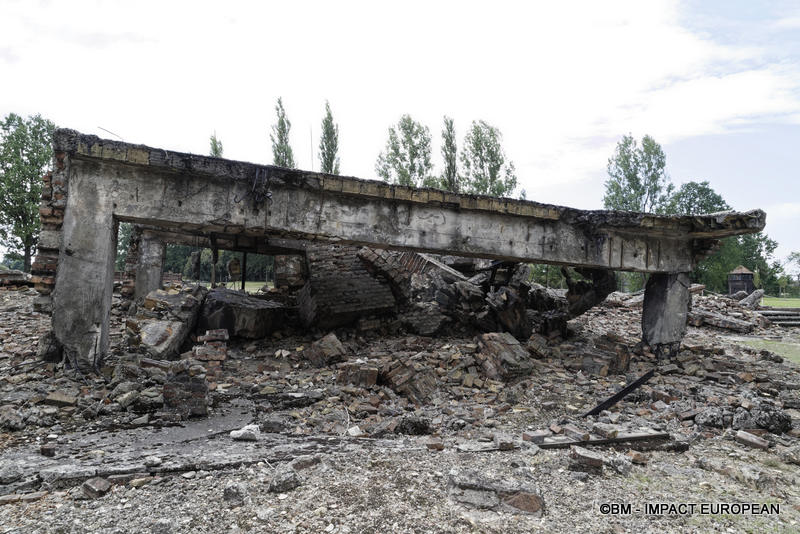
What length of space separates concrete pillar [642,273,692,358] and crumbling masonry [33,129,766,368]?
19mm

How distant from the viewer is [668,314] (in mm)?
7383

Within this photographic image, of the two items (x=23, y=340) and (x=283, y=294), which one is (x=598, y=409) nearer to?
(x=283, y=294)

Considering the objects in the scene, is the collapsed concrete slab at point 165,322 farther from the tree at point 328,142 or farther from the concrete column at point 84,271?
the tree at point 328,142

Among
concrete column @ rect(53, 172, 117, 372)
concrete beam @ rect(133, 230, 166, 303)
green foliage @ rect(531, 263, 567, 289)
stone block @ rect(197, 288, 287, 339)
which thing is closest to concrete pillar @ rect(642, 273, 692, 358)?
stone block @ rect(197, 288, 287, 339)

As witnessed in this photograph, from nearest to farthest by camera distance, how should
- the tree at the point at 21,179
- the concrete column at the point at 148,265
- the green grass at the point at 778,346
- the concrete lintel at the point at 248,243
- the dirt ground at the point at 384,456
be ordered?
the dirt ground at the point at 384,456 < the concrete lintel at the point at 248,243 < the green grass at the point at 778,346 < the concrete column at the point at 148,265 < the tree at the point at 21,179

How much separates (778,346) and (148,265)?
15637 millimetres

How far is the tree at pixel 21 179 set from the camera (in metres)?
20.9

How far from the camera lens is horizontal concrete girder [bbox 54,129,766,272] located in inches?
182

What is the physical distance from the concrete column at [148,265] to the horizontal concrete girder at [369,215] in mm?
6024

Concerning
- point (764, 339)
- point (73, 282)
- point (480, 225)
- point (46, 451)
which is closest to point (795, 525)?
point (480, 225)

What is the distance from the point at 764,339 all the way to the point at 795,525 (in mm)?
11878

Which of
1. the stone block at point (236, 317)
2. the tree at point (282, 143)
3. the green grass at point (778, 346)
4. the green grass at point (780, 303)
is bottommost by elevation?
the green grass at point (778, 346)

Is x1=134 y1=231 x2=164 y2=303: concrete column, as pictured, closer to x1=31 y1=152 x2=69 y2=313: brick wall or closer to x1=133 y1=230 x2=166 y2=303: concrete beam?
x1=133 y1=230 x2=166 y2=303: concrete beam

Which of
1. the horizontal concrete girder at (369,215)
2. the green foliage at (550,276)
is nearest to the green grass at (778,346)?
the horizontal concrete girder at (369,215)
